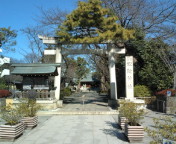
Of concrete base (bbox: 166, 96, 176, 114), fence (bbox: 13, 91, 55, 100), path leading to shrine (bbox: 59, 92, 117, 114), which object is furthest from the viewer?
fence (bbox: 13, 91, 55, 100)

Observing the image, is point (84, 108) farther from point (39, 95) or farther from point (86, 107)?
point (39, 95)

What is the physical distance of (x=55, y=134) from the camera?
9047 millimetres

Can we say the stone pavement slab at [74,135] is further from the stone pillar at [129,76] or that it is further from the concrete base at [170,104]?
the stone pillar at [129,76]

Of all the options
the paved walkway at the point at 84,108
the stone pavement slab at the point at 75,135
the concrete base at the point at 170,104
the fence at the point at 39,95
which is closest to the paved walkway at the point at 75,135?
the stone pavement slab at the point at 75,135

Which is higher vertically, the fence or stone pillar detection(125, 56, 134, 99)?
stone pillar detection(125, 56, 134, 99)

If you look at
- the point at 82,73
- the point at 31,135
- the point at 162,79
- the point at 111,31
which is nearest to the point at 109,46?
the point at 111,31

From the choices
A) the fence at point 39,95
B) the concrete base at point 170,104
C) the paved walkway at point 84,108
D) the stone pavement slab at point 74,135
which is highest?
the fence at point 39,95

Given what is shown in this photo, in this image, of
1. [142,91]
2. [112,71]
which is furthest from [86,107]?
[142,91]

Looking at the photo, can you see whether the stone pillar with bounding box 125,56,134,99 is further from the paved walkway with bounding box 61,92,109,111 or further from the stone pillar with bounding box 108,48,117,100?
the paved walkway with bounding box 61,92,109,111

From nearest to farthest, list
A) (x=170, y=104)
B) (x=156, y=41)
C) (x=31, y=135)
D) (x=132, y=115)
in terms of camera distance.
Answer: (x=132, y=115) < (x=31, y=135) < (x=170, y=104) < (x=156, y=41)

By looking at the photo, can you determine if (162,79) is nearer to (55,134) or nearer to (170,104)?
(170,104)

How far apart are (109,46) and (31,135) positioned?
1144cm

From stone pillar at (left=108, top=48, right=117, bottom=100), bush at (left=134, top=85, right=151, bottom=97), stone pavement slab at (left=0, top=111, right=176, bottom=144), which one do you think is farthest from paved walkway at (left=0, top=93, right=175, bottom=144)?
bush at (left=134, top=85, right=151, bottom=97)

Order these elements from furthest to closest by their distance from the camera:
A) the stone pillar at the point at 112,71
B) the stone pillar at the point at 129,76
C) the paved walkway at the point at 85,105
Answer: the stone pillar at the point at 112,71 < the paved walkway at the point at 85,105 < the stone pillar at the point at 129,76
